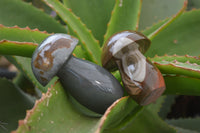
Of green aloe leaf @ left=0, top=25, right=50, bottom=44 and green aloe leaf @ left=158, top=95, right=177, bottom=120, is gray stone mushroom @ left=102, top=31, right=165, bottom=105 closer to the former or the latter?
green aloe leaf @ left=0, top=25, right=50, bottom=44

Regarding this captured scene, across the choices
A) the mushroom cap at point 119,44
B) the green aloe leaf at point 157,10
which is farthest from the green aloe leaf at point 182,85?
the green aloe leaf at point 157,10

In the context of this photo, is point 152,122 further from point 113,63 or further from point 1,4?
point 1,4

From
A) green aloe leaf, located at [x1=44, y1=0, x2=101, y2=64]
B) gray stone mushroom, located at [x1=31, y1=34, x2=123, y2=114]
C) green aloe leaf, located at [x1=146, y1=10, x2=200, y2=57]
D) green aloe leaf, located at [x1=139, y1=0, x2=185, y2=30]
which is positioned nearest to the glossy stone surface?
gray stone mushroom, located at [x1=31, y1=34, x2=123, y2=114]

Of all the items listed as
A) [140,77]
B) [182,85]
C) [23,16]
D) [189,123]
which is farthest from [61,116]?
[189,123]

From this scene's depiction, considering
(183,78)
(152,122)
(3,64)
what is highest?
(183,78)

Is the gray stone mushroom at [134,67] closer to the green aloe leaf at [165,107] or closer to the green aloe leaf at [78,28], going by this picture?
the green aloe leaf at [78,28]

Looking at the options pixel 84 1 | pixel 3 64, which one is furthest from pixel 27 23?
pixel 3 64
